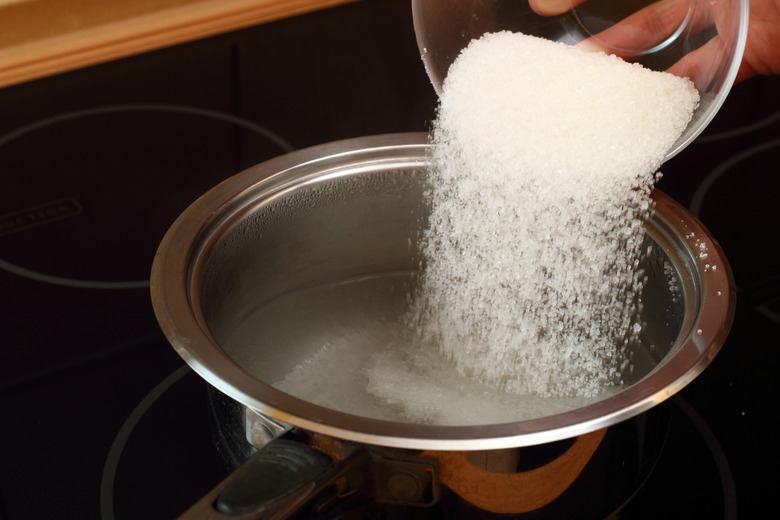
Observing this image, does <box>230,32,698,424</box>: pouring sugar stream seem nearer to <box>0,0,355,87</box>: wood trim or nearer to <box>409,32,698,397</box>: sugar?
<box>409,32,698,397</box>: sugar

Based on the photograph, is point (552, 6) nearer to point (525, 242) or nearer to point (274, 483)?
point (525, 242)

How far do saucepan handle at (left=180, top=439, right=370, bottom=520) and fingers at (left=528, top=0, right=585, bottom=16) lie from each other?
1.51 feet

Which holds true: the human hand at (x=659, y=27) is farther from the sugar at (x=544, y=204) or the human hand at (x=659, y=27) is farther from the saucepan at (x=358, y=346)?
the saucepan at (x=358, y=346)

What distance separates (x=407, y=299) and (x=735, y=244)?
0.33 m

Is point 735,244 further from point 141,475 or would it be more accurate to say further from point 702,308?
point 141,475

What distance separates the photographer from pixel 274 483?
1.34ft

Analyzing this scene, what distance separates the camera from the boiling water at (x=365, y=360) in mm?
662

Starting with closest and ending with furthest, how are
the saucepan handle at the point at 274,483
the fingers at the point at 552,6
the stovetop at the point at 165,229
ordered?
the saucepan handle at the point at 274,483
the stovetop at the point at 165,229
the fingers at the point at 552,6

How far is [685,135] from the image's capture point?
2.14 ft

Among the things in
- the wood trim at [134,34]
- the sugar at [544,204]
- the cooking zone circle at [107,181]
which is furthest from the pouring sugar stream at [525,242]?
the wood trim at [134,34]

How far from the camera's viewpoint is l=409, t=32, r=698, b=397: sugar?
2.06ft

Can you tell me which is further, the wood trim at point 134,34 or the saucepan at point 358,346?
the wood trim at point 134,34

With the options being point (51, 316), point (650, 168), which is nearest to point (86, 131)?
point (51, 316)

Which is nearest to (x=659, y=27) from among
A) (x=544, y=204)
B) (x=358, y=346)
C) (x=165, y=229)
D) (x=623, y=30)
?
(x=623, y=30)
